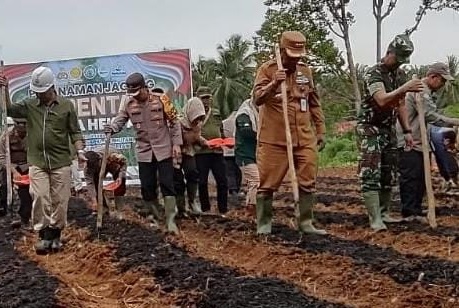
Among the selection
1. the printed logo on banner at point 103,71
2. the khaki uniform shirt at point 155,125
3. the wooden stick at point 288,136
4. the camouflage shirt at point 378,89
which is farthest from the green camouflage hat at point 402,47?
the printed logo on banner at point 103,71

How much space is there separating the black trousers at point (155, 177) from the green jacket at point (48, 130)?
1.06 meters

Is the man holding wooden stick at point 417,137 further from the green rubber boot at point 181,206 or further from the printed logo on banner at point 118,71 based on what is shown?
the printed logo on banner at point 118,71

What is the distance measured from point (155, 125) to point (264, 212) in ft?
4.92

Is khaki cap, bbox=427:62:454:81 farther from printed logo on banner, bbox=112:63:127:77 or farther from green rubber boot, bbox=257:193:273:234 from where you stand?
printed logo on banner, bbox=112:63:127:77

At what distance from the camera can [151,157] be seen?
357 inches

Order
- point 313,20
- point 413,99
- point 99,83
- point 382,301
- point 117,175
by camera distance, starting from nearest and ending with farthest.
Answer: point 382,301 → point 413,99 → point 117,175 → point 99,83 → point 313,20

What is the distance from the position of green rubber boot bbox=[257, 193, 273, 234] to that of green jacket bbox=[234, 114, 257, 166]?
180 cm

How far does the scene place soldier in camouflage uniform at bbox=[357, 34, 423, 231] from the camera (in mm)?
8094

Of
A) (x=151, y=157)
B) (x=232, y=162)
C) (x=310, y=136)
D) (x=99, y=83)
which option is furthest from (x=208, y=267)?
A: (x=99, y=83)

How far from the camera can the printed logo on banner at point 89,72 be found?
1884 cm

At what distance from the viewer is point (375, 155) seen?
8.29 m

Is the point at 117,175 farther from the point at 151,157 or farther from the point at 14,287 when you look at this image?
the point at 14,287

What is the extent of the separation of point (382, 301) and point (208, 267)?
1452 millimetres

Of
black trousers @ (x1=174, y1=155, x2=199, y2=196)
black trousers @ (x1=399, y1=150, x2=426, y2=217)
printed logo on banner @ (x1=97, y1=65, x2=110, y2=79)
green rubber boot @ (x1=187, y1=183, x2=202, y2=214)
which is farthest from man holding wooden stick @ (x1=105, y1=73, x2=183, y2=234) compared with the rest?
printed logo on banner @ (x1=97, y1=65, x2=110, y2=79)
